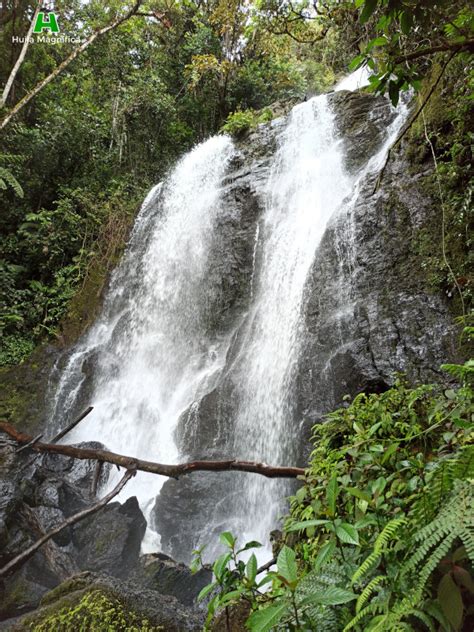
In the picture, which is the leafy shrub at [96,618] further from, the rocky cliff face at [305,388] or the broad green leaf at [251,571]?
the rocky cliff face at [305,388]

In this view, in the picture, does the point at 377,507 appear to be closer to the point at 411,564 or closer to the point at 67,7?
the point at 411,564

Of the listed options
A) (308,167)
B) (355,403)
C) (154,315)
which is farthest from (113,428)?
(308,167)

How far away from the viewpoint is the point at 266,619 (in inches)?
44.1

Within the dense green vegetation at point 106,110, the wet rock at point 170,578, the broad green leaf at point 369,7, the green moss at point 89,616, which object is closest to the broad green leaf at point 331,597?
the green moss at point 89,616

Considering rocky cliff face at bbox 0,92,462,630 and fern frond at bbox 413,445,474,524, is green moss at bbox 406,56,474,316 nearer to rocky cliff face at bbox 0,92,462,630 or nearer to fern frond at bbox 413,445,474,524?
rocky cliff face at bbox 0,92,462,630

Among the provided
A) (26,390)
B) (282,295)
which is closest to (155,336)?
(26,390)

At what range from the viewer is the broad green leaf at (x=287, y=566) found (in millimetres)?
1185

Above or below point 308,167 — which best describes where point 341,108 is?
above

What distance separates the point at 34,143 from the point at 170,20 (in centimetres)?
844

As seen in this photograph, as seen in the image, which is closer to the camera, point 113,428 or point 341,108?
point 113,428

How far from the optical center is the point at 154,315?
9.68m

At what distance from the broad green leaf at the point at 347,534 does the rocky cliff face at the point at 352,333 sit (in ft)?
11.7

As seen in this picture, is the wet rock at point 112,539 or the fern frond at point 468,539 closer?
the fern frond at point 468,539

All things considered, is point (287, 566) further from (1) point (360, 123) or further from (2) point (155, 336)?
(1) point (360, 123)
